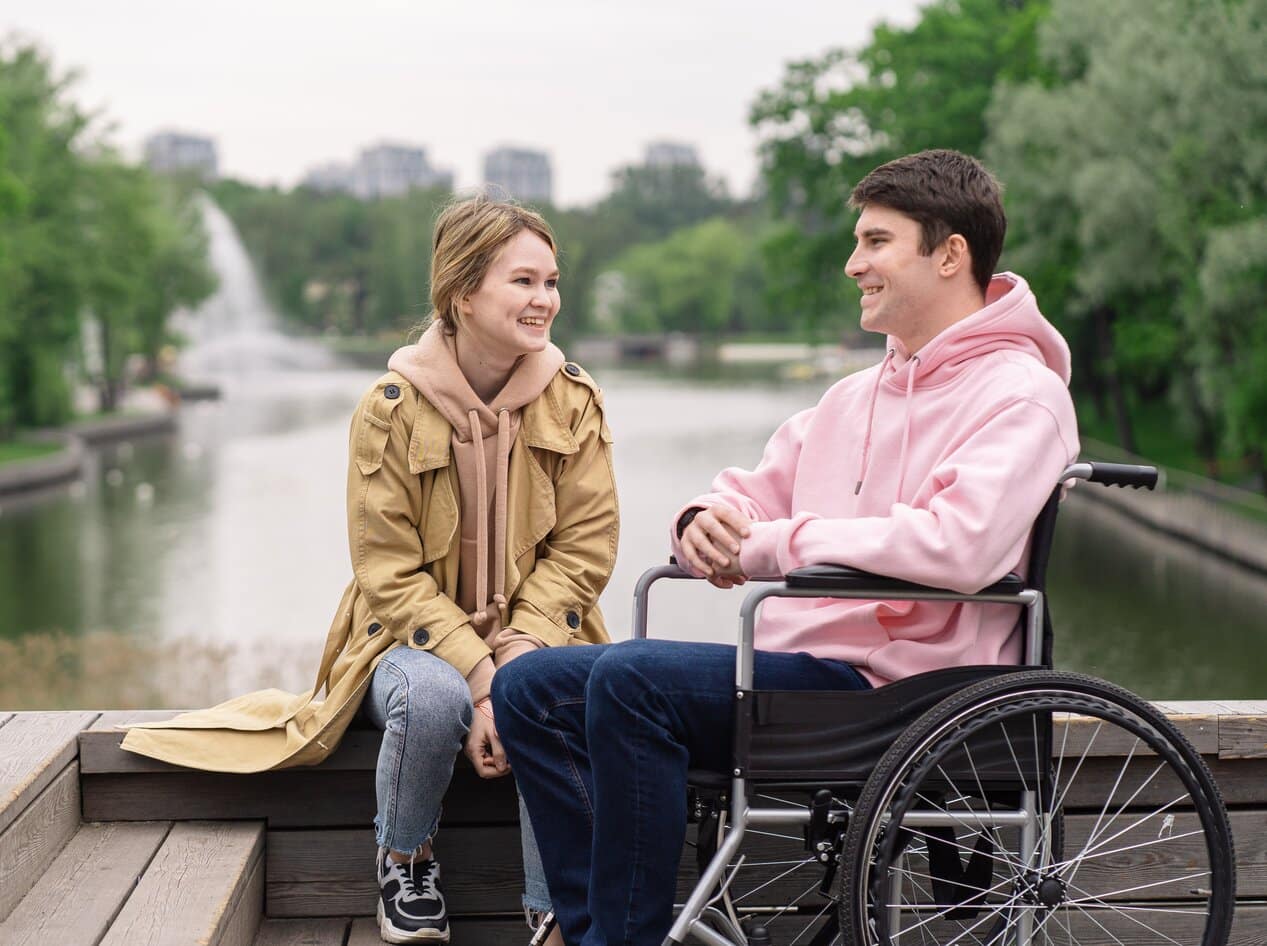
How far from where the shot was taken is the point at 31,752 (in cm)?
270

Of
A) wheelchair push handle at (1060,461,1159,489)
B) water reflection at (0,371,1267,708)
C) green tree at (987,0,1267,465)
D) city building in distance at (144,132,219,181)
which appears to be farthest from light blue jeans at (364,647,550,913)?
city building in distance at (144,132,219,181)

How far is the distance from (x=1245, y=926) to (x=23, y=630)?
512 inches

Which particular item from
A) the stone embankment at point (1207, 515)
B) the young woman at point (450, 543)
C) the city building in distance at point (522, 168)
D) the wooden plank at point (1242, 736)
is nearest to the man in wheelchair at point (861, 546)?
the young woman at point (450, 543)

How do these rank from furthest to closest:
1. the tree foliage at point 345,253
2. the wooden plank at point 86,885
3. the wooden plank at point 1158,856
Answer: the tree foliage at point 345,253 → the wooden plank at point 1158,856 → the wooden plank at point 86,885

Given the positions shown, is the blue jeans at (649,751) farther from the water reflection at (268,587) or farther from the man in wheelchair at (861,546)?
the water reflection at (268,587)

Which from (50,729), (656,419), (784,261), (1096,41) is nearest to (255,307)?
(656,419)

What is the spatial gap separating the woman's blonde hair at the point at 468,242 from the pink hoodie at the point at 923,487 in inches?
21.7

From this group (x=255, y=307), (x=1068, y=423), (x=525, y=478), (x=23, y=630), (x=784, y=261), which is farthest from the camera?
(x=255, y=307)

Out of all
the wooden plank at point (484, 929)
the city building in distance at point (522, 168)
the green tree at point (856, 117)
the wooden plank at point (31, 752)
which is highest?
the city building in distance at point (522, 168)

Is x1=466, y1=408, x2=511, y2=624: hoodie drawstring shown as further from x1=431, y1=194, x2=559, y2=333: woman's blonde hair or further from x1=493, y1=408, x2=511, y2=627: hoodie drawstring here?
x1=431, y1=194, x2=559, y2=333: woman's blonde hair

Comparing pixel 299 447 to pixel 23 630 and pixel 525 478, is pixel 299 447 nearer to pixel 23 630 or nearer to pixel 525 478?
pixel 23 630

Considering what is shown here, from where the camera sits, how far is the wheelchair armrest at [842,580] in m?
2.16

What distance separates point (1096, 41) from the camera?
21.1 meters

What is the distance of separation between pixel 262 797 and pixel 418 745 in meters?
0.42
